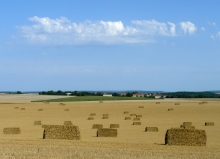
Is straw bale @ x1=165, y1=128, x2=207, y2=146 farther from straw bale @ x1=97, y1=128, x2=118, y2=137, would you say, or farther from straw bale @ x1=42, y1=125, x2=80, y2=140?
straw bale @ x1=97, y1=128, x2=118, y2=137

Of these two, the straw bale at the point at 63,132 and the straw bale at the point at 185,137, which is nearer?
the straw bale at the point at 185,137

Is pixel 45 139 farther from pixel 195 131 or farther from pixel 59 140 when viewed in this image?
pixel 195 131

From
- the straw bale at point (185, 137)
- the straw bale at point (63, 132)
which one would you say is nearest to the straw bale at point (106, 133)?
the straw bale at point (63, 132)

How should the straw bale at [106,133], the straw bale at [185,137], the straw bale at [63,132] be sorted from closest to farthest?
the straw bale at [185,137] → the straw bale at [63,132] → the straw bale at [106,133]

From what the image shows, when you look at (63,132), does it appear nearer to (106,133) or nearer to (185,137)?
(106,133)

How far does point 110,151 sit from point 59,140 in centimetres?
517

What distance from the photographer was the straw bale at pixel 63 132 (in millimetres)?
25703

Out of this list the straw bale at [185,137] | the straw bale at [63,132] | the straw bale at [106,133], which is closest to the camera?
the straw bale at [185,137]

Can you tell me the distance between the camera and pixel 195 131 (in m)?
23.5

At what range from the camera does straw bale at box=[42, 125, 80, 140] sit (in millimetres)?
25703

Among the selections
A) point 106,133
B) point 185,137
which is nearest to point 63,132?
point 106,133

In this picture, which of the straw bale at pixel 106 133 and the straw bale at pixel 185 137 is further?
the straw bale at pixel 106 133

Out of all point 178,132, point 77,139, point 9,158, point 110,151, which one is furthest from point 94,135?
point 9,158

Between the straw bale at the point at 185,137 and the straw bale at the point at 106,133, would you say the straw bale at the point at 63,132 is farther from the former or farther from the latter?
the straw bale at the point at 185,137
